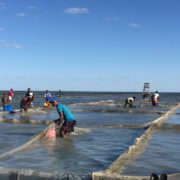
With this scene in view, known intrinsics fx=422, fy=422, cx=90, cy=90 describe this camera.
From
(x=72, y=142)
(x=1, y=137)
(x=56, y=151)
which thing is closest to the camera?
(x=56, y=151)

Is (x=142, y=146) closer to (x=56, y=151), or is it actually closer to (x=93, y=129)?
(x=56, y=151)

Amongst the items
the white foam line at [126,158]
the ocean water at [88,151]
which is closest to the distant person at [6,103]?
the ocean water at [88,151]

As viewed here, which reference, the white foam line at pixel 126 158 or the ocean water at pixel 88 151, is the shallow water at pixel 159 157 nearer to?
the ocean water at pixel 88 151

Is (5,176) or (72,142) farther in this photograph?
(72,142)

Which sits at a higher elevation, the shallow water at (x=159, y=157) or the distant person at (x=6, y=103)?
the distant person at (x=6, y=103)

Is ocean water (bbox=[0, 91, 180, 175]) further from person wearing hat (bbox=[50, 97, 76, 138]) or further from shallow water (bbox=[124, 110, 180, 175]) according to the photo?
person wearing hat (bbox=[50, 97, 76, 138])

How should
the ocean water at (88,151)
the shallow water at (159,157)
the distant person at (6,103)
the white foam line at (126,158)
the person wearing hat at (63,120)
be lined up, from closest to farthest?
the white foam line at (126,158)
the shallow water at (159,157)
the ocean water at (88,151)
the person wearing hat at (63,120)
the distant person at (6,103)

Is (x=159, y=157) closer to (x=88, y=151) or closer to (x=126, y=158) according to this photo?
(x=126, y=158)

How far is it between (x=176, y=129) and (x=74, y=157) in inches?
358

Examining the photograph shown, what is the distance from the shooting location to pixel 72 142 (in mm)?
14719

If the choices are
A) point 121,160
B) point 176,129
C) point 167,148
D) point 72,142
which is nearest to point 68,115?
point 72,142

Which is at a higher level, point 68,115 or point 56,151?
point 68,115

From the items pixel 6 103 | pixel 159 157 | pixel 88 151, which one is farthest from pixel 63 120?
pixel 6 103

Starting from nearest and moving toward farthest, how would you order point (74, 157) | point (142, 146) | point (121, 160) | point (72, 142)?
point (121, 160) < point (74, 157) < point (142, 146) < point (72, 142)
